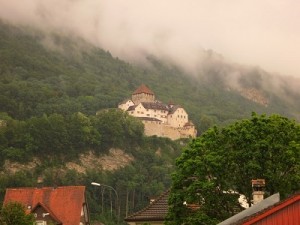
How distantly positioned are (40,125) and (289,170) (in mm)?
125283

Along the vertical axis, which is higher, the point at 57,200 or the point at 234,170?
the point at 57,200

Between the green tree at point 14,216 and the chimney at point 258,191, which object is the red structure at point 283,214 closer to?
the chimney at point 258,191

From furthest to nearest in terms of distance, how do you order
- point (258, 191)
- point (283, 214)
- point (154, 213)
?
point (154, 213) → point (258, 191) → point (283, 214)

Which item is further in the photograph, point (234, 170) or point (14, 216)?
point (14, 216)

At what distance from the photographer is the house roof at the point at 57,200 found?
6138 centimetres

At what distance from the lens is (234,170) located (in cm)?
3083

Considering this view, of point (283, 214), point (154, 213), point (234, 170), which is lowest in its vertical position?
point (283, 214)

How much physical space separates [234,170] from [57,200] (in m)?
35.4

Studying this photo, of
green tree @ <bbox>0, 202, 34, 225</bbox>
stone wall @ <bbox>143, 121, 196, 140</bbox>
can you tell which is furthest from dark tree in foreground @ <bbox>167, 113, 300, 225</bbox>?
stone wall @ <bbox>143, 121, 196, 140</bbox>

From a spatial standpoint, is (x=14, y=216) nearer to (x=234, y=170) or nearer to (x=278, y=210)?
(x=234, y=170)

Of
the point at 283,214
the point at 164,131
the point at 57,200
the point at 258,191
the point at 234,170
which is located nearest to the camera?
the point at 283,214

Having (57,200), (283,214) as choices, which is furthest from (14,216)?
(283,214)

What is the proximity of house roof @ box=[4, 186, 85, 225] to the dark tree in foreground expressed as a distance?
103ft

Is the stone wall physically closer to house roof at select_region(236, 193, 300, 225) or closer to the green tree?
the green tree
